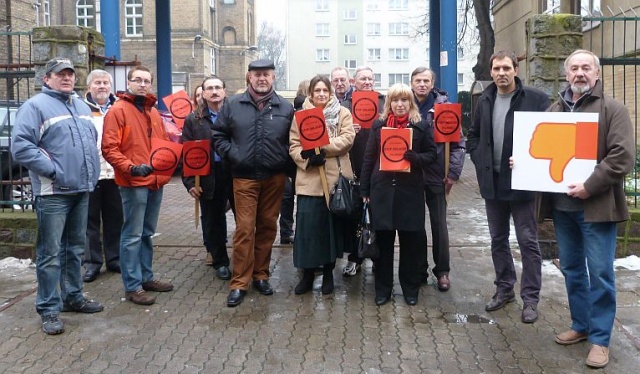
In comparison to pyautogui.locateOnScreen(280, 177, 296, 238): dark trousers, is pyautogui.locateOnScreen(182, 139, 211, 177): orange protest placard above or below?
above

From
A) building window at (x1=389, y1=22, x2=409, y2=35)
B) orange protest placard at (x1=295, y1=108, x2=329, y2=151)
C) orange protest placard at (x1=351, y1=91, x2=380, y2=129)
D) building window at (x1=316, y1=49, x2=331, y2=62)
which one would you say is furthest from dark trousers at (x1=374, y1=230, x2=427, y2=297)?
building window at (x1=316, y1=49, x2=331, y2=62)

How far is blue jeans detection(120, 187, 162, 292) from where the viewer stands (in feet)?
18.3

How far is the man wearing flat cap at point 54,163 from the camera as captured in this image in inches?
190

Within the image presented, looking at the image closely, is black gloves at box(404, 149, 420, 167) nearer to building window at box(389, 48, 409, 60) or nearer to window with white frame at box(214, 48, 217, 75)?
window with white frame at box(214, 48, 217, 75)

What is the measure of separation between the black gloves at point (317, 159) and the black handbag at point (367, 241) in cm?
54

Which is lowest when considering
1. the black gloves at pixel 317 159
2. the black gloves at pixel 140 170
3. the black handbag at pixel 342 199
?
the black handbag at pixel 342 199

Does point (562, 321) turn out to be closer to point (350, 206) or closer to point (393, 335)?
point (393, 335)

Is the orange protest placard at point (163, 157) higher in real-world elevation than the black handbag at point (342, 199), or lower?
higher

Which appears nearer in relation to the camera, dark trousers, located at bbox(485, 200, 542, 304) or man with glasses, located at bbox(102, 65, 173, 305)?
dark trousers, located at bbox(485, 200, 542, 304)

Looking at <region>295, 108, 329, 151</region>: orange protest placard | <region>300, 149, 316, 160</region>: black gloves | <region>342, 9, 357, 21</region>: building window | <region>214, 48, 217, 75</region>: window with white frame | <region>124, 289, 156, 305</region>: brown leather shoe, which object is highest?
<region>342, 9, 357, 21</region>: building window

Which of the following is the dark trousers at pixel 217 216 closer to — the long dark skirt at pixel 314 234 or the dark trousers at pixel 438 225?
the long dark skirt at pixel 314 234

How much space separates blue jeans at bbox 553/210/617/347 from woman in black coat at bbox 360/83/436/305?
1.21 metres

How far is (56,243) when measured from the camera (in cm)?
503

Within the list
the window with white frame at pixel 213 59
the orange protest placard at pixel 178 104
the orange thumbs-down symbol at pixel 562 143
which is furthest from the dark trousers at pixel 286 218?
the window with white frame at pixel 213 59
